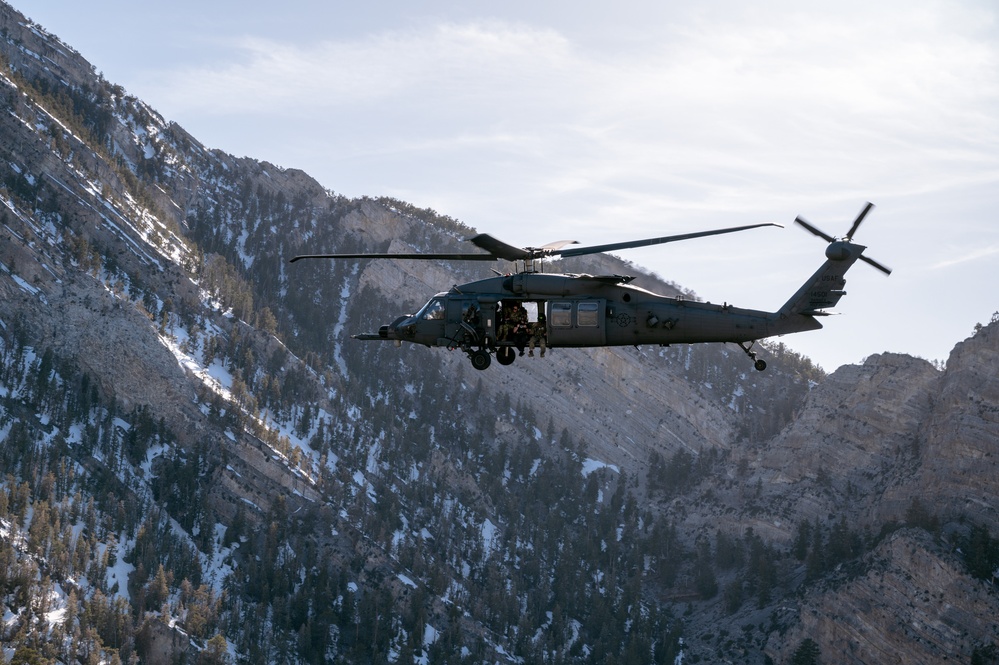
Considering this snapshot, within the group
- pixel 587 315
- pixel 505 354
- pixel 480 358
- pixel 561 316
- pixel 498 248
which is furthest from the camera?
pixel 505 354

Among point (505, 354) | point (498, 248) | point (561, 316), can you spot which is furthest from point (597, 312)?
point (498, 248)

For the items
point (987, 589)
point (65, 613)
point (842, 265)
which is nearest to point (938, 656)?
point (987, 589)

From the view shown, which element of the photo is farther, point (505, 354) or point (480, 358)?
point (505, 354)

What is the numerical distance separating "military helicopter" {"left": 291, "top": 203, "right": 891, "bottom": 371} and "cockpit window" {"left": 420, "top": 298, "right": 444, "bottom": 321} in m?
0.14

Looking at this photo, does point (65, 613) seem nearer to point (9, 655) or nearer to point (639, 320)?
point (9, 655)

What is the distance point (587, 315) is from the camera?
189 ft

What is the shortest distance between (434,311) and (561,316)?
21.2 feet

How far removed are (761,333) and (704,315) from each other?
9.39 feet

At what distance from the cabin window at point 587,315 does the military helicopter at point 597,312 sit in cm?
5

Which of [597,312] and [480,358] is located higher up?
[597,312]

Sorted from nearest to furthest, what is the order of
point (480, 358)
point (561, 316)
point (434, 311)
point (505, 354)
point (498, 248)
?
1. point (498, 248)
2. point (561, 316)
3. point (480, 358)
4. point (434, 311)
5. point (505, 354)

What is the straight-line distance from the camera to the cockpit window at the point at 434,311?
197 feet

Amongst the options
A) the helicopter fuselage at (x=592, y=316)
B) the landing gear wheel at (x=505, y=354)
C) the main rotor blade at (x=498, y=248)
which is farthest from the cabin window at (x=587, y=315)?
the landing gear wheel at (x=505, y=354)

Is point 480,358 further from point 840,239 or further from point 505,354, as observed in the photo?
point 840,239
